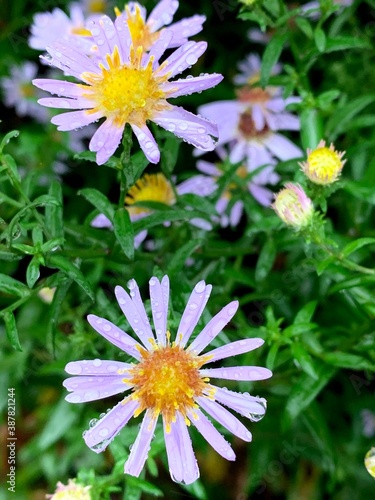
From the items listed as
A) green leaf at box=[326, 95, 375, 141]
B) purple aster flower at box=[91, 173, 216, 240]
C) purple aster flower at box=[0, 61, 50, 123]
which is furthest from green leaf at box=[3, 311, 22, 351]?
purple aster flower at box=[0, 61, 50, 123]

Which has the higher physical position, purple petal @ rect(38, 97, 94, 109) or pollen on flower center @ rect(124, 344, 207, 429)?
purple petal @ rect(38, 97, 94, 109)

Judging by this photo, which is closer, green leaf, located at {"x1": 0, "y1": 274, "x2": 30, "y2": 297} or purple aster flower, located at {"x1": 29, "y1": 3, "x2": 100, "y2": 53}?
green leaf, located at {"x1": 0, "y1": 274, "x2": 30, "y2": 297}

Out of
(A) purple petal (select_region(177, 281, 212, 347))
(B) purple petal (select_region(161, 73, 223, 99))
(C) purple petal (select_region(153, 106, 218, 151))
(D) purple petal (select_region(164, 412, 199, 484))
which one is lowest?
(D) purple petal (select_region(164, 412, 199, 484))

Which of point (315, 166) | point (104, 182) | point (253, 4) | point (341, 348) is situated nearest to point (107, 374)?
point (315, 166)

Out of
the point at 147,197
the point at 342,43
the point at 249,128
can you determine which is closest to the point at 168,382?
the point at 147,197

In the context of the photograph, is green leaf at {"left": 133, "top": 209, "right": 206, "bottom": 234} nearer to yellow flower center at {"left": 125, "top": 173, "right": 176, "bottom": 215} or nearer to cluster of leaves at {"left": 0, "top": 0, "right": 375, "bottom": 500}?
cluster of leaves at {"left": 0, "top": 0, "right": 375, "bottom": 500}

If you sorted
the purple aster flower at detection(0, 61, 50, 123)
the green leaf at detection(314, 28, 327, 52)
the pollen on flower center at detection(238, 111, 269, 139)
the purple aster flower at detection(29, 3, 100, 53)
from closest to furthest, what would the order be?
the green leaf at detection(314, 28, 327, 52) → the purple aster flower at detection(29, 3, 100, 53) → the pollen on flower center at detection(238, 111, 269, 139) → the purple aster flower at detection(0, 61, 50, 123)
